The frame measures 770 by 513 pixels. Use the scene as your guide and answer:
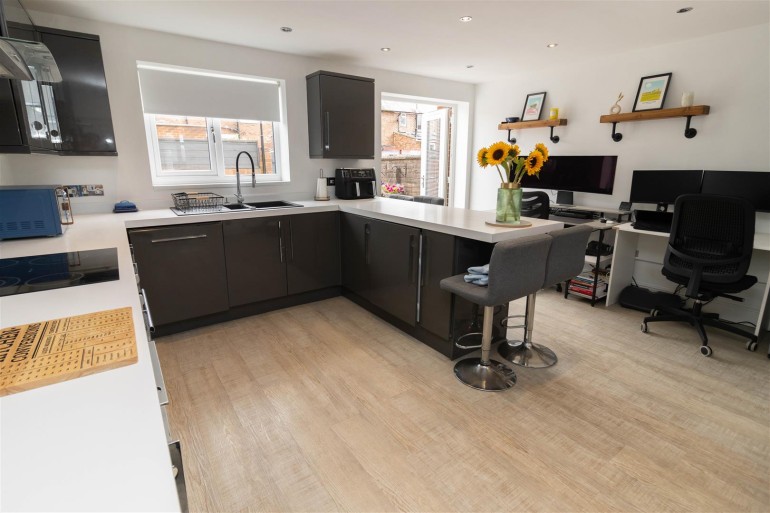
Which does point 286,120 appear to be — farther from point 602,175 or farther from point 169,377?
point 602,175

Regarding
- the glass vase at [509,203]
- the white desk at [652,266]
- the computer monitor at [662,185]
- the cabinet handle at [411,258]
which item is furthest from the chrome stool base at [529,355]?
the computer monitor at [662,185]

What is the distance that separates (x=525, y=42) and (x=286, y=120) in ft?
7.64

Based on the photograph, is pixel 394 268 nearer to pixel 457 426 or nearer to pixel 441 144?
pixel 457 426

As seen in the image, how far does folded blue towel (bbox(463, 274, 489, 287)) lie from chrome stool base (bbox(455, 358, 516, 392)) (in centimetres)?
60

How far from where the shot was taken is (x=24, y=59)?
1.69 metres

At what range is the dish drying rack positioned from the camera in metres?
3.16

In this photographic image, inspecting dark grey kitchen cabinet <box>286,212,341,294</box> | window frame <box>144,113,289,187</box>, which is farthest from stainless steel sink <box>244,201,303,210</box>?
dark grey kitchen cabinet <box>286,212,341,294</box>

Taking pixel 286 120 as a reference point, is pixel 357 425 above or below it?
below

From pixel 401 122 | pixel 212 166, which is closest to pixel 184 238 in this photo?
pixel 212 166

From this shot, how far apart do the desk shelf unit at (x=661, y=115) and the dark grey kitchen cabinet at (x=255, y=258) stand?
11.0 ft

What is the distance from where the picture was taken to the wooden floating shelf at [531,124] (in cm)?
429

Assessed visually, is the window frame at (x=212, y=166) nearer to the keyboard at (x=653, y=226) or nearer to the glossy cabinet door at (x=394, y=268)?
the glossy cabinet door at (x=394, y=268)

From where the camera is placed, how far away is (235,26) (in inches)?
117

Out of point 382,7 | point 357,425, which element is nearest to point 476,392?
point 357,425
